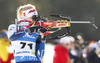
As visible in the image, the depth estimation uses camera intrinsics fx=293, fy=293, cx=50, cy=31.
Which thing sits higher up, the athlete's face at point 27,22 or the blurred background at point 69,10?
the athlete's face at point 27,22

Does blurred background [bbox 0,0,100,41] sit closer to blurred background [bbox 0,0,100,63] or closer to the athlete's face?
blurred background [bbox 0,0,100,63]

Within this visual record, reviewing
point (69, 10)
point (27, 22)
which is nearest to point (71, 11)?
point (69, 10)

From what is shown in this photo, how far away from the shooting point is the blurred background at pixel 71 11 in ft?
43.9

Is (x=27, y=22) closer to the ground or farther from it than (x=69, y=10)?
farther from it

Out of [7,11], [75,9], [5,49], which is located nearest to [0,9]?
[7,11]

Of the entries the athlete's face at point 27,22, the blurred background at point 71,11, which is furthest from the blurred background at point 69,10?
the athlete's face at point 27,22

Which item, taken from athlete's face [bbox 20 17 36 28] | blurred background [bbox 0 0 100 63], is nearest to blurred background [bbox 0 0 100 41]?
blurred background [bbox 0 0 100 63]

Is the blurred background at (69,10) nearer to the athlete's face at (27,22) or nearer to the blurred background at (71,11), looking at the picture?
the blurred background at (71,11)

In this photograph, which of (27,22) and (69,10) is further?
(69,10)

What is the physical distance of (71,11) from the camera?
14.7 meters

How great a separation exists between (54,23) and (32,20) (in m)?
0.26

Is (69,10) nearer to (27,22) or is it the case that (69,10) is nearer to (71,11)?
(71,11)

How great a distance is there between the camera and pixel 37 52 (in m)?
3.44

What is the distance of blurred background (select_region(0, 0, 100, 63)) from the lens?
43.9 ft
